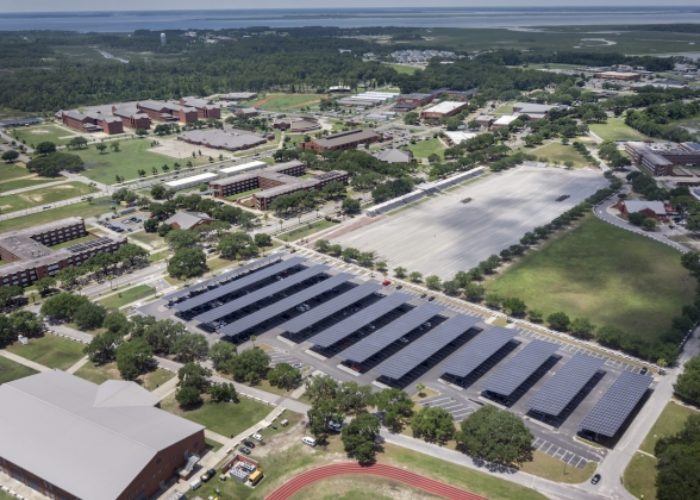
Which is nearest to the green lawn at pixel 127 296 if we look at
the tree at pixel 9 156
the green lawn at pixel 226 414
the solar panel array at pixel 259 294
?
the solar panel array at pixel 259 294

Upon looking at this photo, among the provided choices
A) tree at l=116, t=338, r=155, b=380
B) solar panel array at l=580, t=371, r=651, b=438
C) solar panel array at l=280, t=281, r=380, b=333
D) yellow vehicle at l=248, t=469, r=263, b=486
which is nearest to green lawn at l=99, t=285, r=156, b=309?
tree at l=116, t=338, r=155, b=380

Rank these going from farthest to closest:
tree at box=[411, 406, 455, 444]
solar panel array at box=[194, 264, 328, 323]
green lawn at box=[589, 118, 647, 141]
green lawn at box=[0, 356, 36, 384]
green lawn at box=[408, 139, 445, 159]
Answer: green lawn at box=[589, 118, 647, 141]
green lawn at box=[408, 139, 445, 159]
solar panel array at box=[194, 264, 328, 323]
green lawn at box=[0, 356, 36, 384]
tree at box=[411, 406, 455, 444]

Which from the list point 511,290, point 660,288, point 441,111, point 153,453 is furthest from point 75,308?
point 441,111

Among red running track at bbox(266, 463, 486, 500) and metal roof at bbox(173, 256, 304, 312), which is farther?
metal roof at bbox(173, 256, 304, 312)

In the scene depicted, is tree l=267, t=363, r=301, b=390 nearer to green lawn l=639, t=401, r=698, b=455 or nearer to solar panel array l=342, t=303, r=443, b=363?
solar panel array l=342, t=303, r=443, b=363

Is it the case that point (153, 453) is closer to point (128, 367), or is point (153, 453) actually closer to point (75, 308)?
point (128, 367)

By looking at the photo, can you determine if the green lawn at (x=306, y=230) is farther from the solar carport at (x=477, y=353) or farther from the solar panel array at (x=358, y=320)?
the solar carport at (x=477, y=353)
